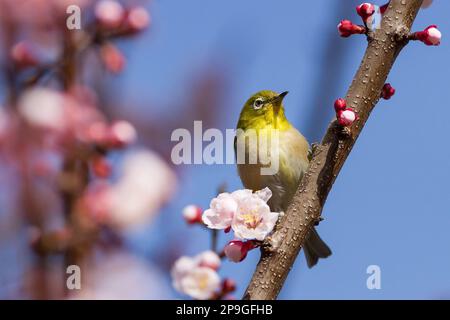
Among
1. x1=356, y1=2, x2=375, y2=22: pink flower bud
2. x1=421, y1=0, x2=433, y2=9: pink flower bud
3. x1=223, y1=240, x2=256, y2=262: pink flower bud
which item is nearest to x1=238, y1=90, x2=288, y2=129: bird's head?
x1=421, y1=0, x2=433, y2=9: pink flower bud

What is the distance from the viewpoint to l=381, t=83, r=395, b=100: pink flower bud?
6.25 ft

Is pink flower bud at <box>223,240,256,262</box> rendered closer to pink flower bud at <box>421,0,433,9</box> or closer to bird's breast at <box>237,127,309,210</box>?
pink flower bud at <box>421,0,433,9</box>

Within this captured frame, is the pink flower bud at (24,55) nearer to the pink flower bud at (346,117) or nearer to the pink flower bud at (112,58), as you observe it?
the pink flower bud at (112,58)

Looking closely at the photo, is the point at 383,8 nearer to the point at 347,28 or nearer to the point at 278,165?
the point at 347,28

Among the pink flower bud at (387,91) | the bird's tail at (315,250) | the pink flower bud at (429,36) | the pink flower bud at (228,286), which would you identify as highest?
the pink flower bud at (429,36)

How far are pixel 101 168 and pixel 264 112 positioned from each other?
6.66ft

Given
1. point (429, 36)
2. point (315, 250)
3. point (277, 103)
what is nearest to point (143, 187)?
point (315, 250)

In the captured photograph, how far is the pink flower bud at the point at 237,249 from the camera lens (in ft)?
5.99

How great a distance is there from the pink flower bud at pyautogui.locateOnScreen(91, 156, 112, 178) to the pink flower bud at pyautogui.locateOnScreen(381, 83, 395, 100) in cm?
135

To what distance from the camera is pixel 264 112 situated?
4711mm

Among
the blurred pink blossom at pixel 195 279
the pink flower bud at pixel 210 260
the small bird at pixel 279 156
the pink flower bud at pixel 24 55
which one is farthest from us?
the small bird at pixel 279 156

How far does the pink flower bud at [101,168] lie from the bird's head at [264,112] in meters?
1.94

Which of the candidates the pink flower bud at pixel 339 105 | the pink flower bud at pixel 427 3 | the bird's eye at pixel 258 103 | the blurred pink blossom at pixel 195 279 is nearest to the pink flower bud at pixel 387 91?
the pink flower bud at pixel 339 105
